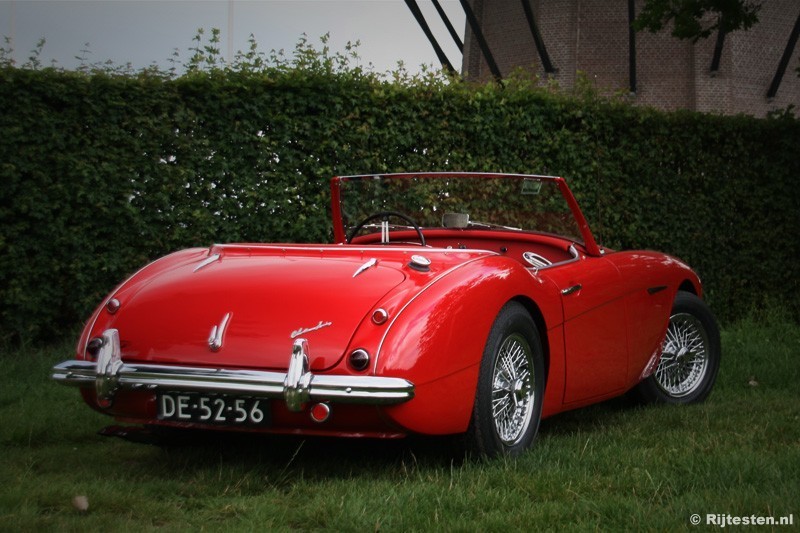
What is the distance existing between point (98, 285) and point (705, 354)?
4355 mm

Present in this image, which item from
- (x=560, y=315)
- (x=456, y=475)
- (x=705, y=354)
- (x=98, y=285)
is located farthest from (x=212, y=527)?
(x=98, y=285)

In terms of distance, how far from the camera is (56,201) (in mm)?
7395

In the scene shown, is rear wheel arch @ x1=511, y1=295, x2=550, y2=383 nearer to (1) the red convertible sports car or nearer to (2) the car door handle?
(1) the red convertible sports car

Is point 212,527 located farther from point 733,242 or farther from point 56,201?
point 733,242

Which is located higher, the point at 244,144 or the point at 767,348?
the point at 244,144

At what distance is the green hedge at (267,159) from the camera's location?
740 centimetres

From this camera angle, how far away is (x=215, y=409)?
12.2ft

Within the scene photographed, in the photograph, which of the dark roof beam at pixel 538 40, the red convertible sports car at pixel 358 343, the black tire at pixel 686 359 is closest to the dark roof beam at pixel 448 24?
the dark roof beam at pixel 538 40

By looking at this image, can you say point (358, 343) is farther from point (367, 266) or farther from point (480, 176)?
point (480, 176)

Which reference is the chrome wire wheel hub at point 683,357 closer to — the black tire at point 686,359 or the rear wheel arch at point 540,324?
the black tire at point 686,359

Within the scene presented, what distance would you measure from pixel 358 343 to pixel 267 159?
187 inches

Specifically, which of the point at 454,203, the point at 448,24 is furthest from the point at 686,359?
the point at 448,24

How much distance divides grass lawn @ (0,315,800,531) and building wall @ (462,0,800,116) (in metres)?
21.6

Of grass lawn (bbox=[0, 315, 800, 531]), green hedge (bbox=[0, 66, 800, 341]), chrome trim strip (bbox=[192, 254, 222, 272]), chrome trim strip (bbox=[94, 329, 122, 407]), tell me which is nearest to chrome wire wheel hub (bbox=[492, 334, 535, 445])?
grass lawn (bbox=[0, 315, 800, 531])
